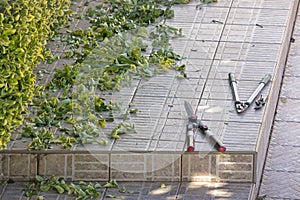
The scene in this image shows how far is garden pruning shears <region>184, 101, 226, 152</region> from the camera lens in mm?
6961

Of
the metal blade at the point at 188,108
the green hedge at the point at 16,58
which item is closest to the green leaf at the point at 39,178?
the green hedge at the point at 16,58

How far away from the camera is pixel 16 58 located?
6879mm

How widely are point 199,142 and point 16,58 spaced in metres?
1.39

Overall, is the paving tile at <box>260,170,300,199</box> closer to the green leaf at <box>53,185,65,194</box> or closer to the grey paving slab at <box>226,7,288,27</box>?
the green leaf at <box>53,185,65,194</box>

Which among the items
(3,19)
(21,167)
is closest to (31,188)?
(21,167)

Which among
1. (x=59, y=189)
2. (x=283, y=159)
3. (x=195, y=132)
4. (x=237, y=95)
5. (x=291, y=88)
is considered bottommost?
(x=59, y=189)

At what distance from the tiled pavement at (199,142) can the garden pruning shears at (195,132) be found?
5 cm

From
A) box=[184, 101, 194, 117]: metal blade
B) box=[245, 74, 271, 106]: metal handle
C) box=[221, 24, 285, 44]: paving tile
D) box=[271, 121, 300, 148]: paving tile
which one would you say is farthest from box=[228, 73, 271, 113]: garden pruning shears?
box=[221, 24, 285, 44]: paving tile

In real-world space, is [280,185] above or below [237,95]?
below

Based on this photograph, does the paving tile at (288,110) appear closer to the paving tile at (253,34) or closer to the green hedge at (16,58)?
the paving tile at (253,34)

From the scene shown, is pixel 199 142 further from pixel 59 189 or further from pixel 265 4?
pixel 265 4

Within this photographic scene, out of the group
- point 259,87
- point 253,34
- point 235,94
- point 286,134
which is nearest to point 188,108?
point 235,94

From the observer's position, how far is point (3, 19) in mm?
6582

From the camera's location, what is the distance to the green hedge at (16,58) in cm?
666
